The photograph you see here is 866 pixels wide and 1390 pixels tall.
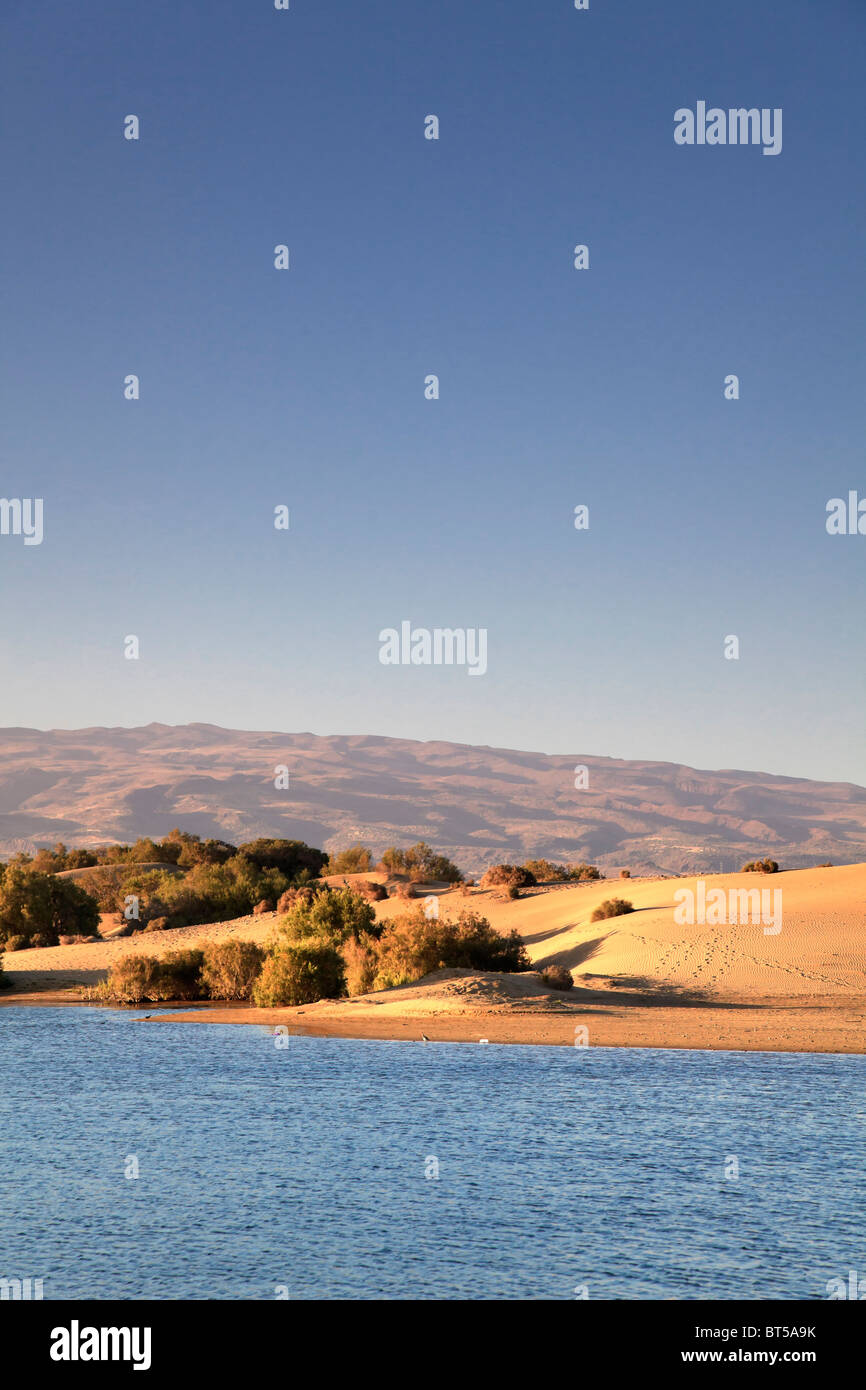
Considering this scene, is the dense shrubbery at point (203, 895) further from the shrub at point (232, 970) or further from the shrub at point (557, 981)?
the shrub at point (557, 981)

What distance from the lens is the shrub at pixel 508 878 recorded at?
72.8 meters

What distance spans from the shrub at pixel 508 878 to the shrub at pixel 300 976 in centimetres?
2764

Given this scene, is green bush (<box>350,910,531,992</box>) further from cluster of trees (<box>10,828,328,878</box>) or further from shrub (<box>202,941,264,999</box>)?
cluster of trees (<box>10,828,328,878</box>)

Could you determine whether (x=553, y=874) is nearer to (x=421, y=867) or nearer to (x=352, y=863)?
(x=421, y=867)

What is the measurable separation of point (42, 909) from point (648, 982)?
40.3m

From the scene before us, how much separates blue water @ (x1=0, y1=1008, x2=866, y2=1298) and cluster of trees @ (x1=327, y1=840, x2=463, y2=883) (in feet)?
182

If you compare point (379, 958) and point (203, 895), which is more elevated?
point (203, 895)

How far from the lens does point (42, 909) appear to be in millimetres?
69125

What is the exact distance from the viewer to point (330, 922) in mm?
51812

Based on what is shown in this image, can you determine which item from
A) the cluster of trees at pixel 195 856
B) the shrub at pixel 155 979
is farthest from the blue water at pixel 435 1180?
the cluster of trees at pixel 195 856

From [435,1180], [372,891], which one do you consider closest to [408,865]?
[372,891]

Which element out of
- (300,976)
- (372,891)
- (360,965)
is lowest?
(300,976)

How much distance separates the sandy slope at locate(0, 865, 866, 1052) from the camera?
33969 millimetres

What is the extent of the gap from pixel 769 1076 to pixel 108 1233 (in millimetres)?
16079
